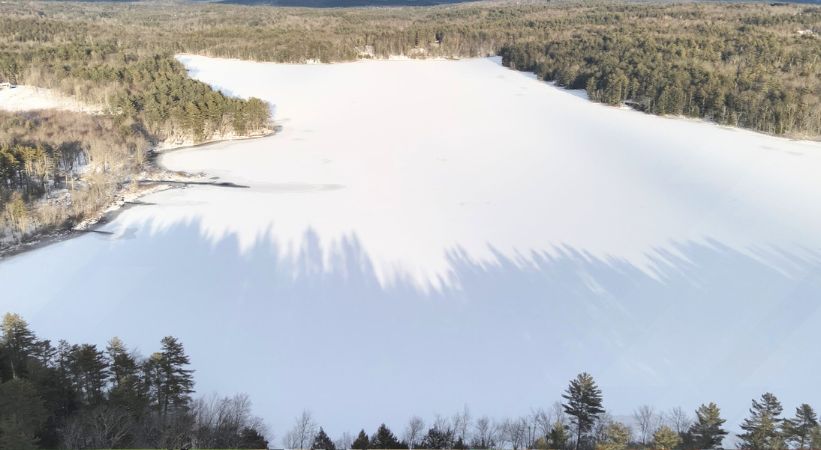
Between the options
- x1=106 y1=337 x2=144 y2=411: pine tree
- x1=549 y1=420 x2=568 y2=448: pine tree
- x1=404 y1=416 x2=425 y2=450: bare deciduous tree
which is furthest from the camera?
x1=404 y1=416 x2=425 y2=450: bare deciduous tree

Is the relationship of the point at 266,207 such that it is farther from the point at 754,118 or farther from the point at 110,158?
the point at 754,118

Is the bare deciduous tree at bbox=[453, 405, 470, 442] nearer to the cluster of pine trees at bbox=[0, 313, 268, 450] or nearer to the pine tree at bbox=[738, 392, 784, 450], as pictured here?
the cluster of pine trees at bbox=[0, 313, 268, 450]

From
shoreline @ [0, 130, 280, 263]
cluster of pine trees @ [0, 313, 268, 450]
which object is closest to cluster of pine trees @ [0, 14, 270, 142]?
shoreline @ [0, 130, 280, 263]

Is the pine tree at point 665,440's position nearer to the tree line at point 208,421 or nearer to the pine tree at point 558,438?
the tree line at point 208,421

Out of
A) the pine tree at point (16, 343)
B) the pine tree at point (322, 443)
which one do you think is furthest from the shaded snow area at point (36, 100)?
the pine tree at point (322, 443)

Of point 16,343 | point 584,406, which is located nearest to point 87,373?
point 16,343

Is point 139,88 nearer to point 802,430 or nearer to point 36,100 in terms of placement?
point 36,100
